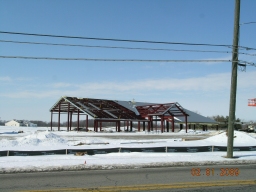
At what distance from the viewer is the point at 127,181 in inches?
382

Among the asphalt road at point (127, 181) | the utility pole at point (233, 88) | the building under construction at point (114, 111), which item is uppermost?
the utility pole at point (233, 88)

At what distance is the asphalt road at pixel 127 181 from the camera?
28.3 feet

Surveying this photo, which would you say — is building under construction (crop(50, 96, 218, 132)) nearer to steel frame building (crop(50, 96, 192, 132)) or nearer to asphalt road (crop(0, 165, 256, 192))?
steel frame building (crop(50, 96, 192, 132))

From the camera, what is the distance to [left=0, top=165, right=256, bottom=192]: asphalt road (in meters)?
8.62

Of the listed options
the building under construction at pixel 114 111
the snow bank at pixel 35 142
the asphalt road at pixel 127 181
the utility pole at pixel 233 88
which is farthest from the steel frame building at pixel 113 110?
the asphalt road at pixel 127 181

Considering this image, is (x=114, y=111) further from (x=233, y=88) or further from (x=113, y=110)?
(x=233, y=88)

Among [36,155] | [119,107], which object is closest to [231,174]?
[36,155]

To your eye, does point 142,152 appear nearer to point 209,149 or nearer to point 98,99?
point 209,149

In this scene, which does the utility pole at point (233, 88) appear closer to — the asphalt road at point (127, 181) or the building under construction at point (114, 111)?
the asphalt road at point (127, 181)

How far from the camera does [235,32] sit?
16.8m

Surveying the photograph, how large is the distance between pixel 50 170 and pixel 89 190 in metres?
4.46

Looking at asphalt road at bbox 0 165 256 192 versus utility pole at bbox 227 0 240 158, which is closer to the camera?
asphalt road at bbox 0 165 256 192

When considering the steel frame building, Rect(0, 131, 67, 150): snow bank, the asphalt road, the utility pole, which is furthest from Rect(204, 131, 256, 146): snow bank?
the steel frame building

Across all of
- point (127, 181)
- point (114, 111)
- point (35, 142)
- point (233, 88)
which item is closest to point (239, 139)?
point (233, 88)
